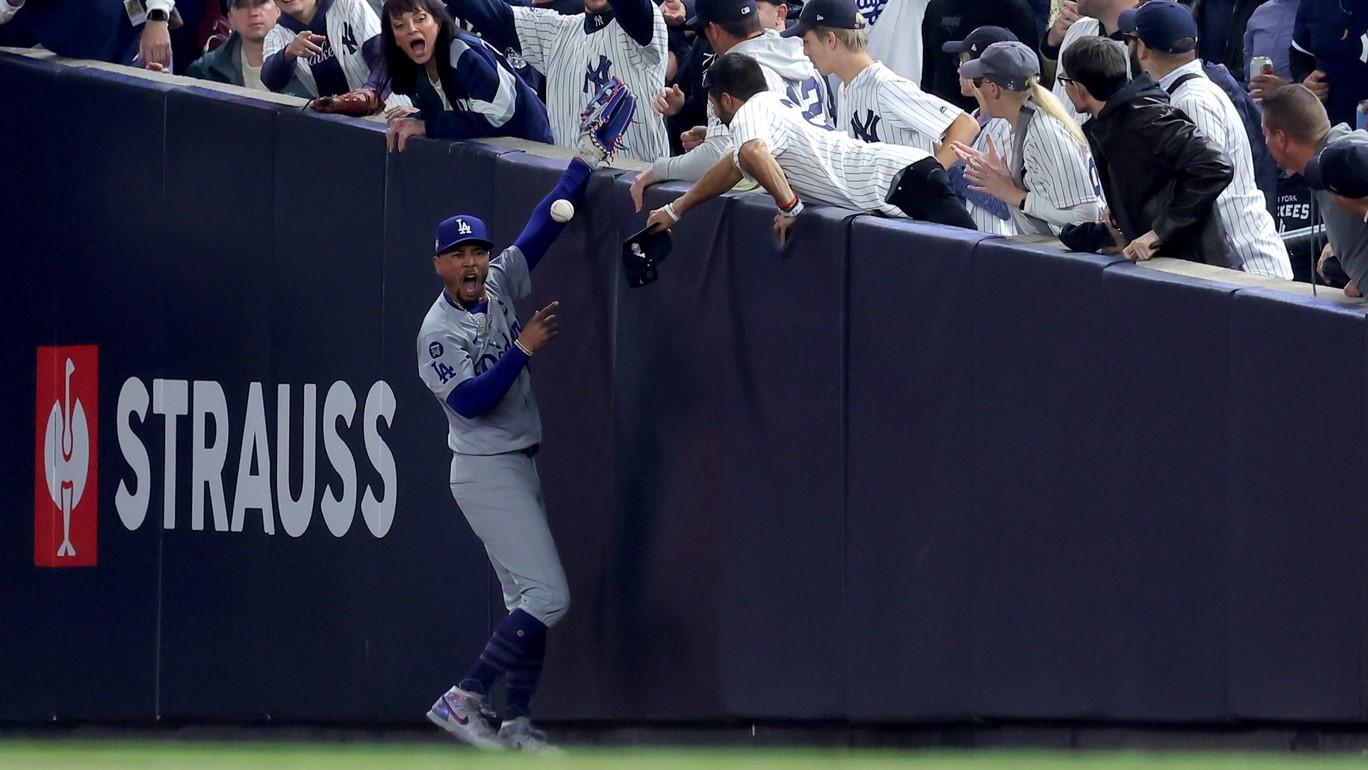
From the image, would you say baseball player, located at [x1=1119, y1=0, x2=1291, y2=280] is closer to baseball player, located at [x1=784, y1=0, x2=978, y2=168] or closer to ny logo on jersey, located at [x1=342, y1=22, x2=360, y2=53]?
baseball player, located at [x1=784, y1=0, x2=978, y2=168]

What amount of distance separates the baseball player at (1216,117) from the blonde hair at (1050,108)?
34 cm

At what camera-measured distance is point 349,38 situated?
1020cm

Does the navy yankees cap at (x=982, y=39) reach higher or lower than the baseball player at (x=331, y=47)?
lower

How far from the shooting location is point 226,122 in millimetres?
10359

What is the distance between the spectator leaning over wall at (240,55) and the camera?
36.0 ft

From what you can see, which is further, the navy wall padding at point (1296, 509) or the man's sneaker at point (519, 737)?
the man's sneaker at point (519, 737)

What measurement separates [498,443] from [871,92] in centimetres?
198

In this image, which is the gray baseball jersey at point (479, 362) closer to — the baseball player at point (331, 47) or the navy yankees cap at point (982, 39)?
the baseball player at point (331, 47)

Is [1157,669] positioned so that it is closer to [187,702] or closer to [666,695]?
[666,695]

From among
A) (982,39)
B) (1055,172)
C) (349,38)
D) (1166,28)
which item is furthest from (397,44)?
(1166,28)

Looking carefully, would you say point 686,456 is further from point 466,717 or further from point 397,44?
point 397,44

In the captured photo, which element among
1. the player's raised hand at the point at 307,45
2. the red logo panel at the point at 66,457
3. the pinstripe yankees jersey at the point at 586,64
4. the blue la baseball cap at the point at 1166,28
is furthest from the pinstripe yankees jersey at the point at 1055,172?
the red logo panel at the point at 66,457

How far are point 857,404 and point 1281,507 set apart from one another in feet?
5.87

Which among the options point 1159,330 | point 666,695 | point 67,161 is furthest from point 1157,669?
point 67,161
